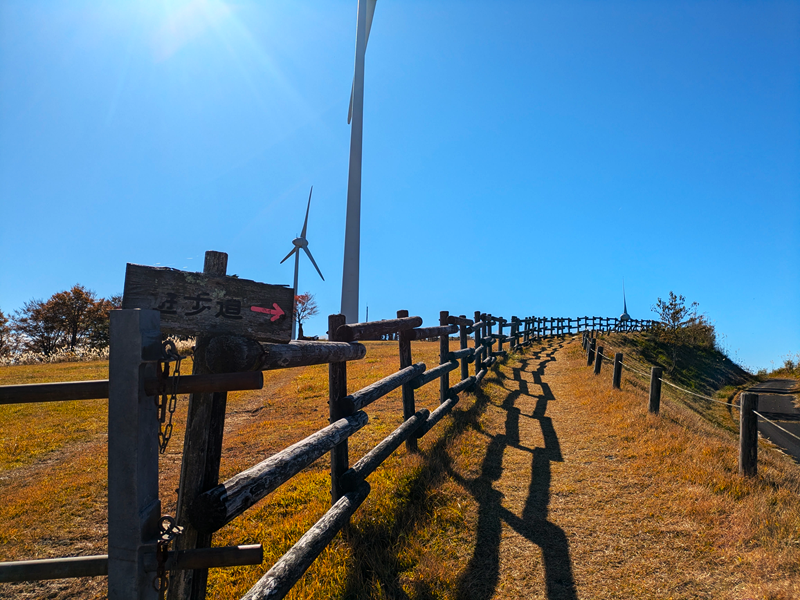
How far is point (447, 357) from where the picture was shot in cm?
842

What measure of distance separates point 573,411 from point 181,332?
8839mm

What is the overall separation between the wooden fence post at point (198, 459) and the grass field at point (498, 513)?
1.13 meters

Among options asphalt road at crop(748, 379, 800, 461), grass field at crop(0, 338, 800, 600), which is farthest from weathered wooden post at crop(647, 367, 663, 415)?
asphalt road at crop(748, 379, 800, 461)

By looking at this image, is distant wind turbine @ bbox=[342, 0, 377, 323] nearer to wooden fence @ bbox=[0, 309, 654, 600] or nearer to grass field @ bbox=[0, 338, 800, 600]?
grass field @ bbox=[0, 338, 800, 600]

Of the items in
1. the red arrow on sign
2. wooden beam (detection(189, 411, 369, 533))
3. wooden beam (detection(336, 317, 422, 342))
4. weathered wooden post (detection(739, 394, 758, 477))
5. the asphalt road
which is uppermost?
the red arrow on sign

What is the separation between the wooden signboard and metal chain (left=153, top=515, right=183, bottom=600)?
1001mm

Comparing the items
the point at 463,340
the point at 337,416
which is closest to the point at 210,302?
the point at 337,416

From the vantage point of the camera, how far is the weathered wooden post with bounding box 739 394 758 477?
5211mm

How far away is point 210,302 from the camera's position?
2348 millimetres

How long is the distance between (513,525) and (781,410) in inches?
971

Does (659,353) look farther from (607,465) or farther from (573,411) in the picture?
(607,465)

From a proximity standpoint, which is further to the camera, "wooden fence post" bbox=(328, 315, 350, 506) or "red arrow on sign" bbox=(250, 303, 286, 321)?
"wooden fence post" bbox=(328, 315, 350, 506)

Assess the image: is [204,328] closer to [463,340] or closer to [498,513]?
[498,513]

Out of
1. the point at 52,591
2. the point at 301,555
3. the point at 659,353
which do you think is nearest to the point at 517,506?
the point at 301,555
